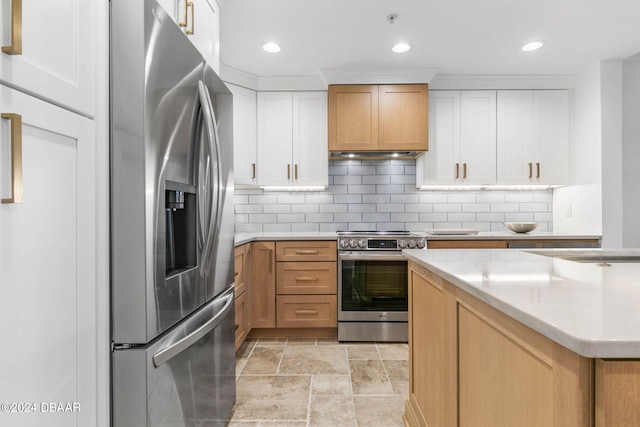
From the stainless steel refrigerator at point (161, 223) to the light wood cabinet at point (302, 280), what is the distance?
1.59m

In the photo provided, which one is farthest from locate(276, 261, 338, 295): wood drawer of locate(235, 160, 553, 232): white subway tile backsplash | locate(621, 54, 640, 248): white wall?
locate(621, 54, 640, 248): white wall

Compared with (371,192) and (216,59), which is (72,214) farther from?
(371,192)

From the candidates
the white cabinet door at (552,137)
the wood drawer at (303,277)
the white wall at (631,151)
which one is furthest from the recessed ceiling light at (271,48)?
the white wall at (631,151)

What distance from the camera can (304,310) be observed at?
321cm

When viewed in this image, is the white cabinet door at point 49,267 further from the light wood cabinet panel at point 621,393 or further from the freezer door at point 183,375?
the light wood cabinet panel at point 621,393

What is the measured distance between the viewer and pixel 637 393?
563 mm

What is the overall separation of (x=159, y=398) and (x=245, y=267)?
6.01 feet

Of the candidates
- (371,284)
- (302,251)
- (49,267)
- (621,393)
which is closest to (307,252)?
(302,251)

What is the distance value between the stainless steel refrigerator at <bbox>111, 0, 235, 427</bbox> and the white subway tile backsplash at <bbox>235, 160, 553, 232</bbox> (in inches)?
87.1

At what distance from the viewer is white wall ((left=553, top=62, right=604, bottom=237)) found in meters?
3.15

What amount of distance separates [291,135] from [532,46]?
2.16m

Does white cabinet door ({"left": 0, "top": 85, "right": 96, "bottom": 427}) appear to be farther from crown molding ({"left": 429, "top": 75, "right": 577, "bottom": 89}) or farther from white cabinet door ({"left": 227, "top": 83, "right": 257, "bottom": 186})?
crown molding ({"left": 429, "top": 75, "right": 577, "bottom": 89})

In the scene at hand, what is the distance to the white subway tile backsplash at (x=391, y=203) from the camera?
3.76 meters

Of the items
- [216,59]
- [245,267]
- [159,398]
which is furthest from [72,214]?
[245,267]
